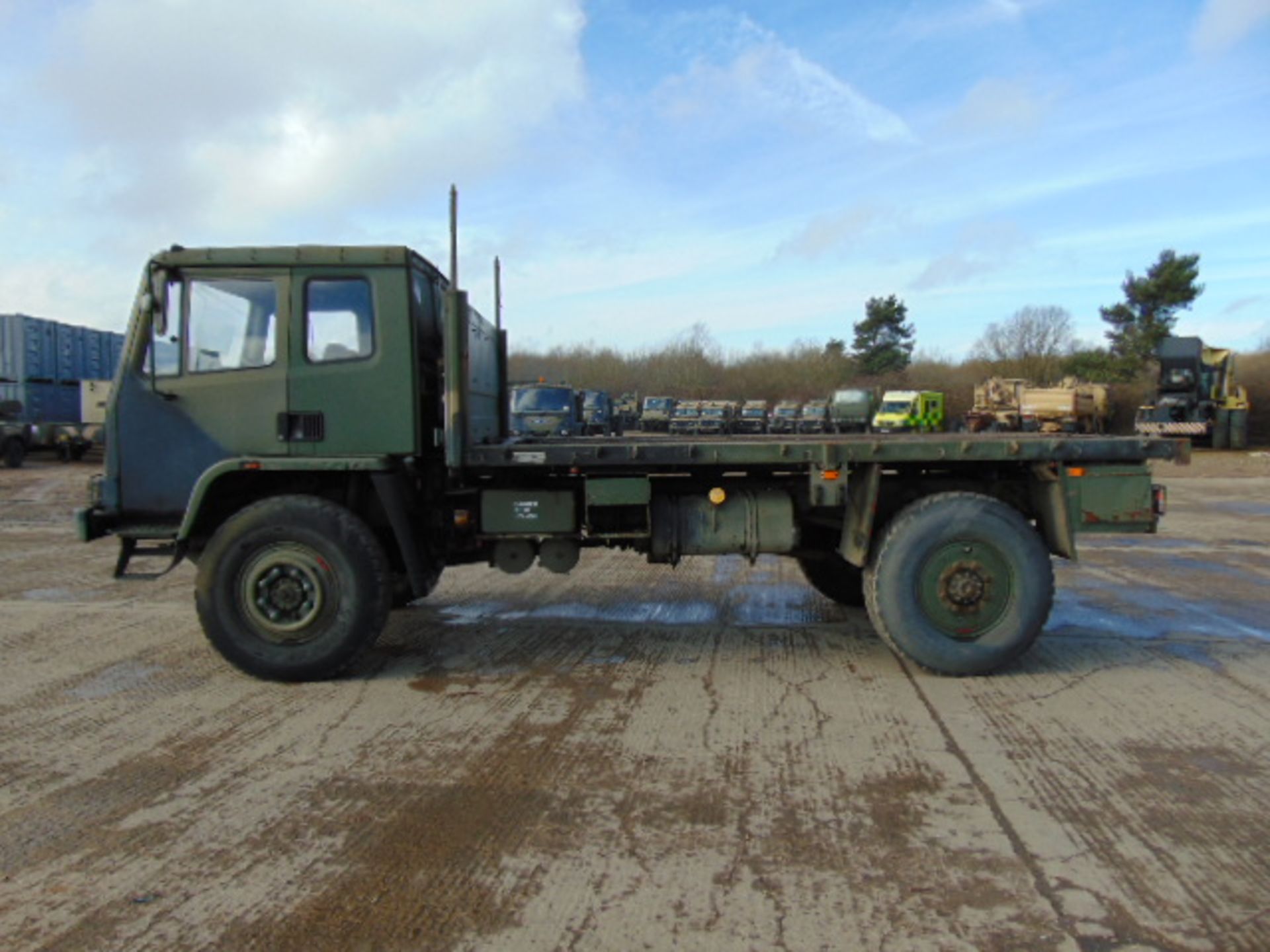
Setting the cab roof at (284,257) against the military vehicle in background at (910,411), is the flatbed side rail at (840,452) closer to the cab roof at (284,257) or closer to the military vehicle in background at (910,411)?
the cab roof at (284,257)

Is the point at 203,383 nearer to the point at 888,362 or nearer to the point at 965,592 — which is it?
the point at 965,592

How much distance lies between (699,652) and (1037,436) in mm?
2717

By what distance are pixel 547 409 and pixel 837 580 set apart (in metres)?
13.4

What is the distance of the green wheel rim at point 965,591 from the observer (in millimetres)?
5766

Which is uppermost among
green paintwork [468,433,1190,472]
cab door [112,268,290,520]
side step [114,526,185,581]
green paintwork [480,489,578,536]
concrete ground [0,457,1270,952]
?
cab door [112,268,290,520]

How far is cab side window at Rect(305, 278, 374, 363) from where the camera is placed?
18.7 feet

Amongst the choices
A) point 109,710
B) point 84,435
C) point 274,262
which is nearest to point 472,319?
point 274,262

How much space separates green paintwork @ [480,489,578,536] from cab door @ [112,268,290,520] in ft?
4.66

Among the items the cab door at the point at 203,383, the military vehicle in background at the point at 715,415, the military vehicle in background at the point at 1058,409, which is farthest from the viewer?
the military vehicle in background at the point at 715,415

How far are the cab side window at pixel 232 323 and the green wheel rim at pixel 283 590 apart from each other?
1.21 m

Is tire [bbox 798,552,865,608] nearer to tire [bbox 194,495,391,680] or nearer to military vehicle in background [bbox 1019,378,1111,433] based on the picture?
tire [bbox 194,495,391,680]

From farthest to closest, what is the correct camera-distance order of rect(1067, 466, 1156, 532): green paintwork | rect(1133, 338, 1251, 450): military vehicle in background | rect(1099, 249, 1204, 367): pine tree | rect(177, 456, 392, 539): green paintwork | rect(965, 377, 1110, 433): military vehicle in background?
rect(1099, 249, 1204, 367): pine tree < rect(1133, 338, 1251, 450): military vehicle in background < rect(965, 377, 1110, 433): military vehicle in background < rect(1067, 466, 1156, 532): green paintwork < rect(177, 456, 392, 539): green paintwork

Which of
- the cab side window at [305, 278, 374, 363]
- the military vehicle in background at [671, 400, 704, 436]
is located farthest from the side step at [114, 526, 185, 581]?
the military vehicle in background at [671, 400, 704, 436]

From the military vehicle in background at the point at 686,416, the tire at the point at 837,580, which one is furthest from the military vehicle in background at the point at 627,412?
the tire at the point at 837,580
